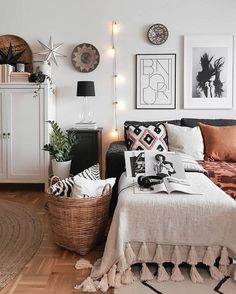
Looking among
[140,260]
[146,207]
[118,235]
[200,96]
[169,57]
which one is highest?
[169,57]

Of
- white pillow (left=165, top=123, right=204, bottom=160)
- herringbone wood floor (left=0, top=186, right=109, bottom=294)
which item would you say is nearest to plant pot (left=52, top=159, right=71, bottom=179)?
Result: herringbone wood floor (left=0, top=186, right=109, bottom=294)

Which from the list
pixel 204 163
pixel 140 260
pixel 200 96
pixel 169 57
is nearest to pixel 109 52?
pixel 169 57

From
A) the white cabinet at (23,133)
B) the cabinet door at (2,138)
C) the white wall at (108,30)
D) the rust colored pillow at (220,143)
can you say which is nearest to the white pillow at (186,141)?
the rust colored pillow at (220,143)

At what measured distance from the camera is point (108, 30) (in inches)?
158

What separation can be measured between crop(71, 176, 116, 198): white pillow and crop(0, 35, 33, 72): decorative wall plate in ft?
7.62

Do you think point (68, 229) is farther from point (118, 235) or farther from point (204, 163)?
point (204, 163)

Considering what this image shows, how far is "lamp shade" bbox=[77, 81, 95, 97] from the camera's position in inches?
149

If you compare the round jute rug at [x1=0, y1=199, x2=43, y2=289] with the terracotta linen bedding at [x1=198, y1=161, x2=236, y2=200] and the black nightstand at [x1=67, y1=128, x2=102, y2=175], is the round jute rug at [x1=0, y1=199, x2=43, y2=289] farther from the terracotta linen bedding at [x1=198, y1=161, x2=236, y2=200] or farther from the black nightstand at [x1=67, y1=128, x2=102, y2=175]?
the terracotta linen bedding at [x1=198, y1=161, x2=236, y2=200]

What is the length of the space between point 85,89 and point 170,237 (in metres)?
2.36

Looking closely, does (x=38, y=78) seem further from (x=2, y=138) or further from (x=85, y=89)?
(x=2, y=138)

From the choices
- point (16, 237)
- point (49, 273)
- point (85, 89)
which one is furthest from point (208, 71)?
point (49, 273)

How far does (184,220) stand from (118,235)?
396mm

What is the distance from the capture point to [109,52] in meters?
4.03

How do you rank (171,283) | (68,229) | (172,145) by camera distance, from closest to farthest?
(171,283)
(68,229)
(172,145)
